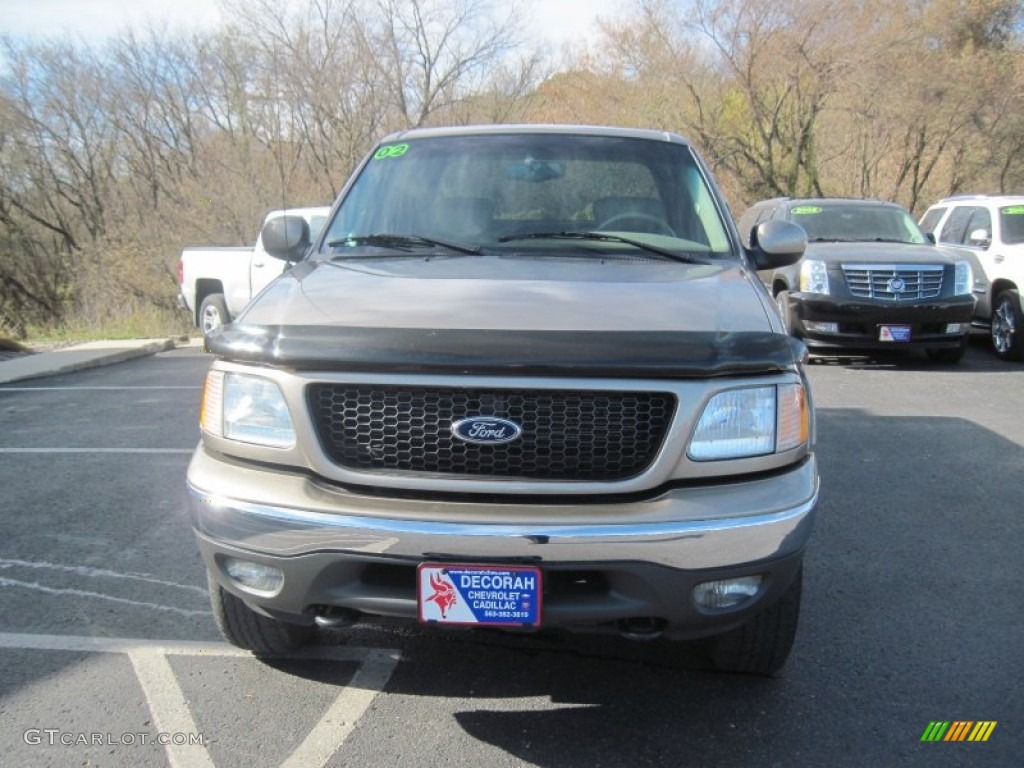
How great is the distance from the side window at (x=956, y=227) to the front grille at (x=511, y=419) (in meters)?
10.5

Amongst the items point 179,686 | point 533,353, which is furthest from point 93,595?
point 533,353

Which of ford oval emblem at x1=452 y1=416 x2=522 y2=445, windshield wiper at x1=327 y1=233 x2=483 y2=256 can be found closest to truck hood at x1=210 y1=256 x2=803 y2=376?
ford oval emblem at x1=452 y1=416 x2=522 y2=445

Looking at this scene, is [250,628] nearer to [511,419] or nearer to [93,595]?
[93,595]

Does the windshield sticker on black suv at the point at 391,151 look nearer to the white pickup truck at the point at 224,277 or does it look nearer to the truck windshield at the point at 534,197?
the truck windshield at the point at 534,197

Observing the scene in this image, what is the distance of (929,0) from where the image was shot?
71.2 feet

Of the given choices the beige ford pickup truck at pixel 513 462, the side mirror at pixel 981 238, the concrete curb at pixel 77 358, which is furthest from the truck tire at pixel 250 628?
the side mirror at pixel 981 238

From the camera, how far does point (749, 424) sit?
96.7 inches

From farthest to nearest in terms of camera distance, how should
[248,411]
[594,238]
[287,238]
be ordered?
[287,238]
[594,238]
[248,411]

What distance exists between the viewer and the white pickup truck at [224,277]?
436 inches

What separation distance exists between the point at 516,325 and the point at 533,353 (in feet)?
0.45

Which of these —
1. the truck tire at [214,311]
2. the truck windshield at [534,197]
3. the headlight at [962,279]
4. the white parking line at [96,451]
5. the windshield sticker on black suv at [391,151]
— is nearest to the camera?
the truck windshield at [534,197]

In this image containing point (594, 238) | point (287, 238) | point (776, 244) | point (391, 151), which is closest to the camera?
point (594, 238)

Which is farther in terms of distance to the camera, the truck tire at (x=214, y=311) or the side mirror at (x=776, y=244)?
the truck tire at (x=214, y=311)

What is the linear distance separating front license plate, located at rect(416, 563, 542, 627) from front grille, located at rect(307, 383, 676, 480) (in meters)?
0.28
